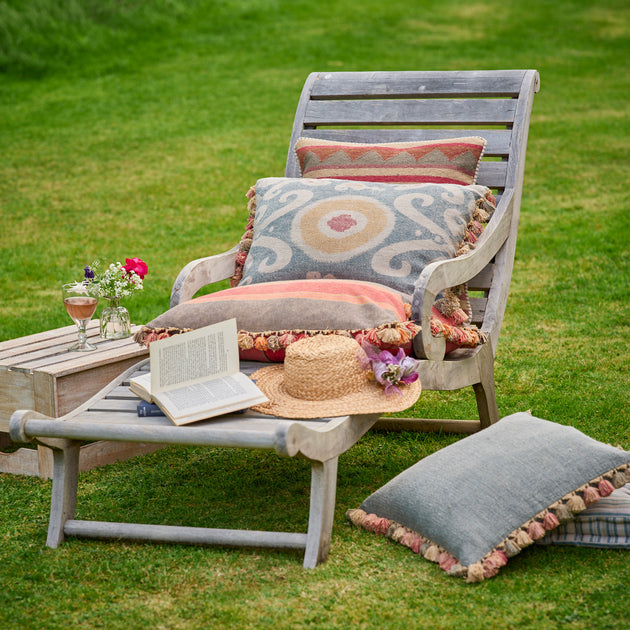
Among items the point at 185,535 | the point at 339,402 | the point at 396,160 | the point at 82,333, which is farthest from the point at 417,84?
the point at 185,535

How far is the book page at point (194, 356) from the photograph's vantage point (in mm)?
2436

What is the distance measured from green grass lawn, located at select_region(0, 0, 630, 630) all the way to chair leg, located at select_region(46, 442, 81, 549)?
0.05m

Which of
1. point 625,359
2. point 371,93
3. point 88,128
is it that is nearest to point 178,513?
point 371,93

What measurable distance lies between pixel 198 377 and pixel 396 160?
1.27 meters

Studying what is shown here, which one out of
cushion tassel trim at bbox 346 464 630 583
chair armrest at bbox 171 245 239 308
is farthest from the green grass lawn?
chair armrest at bbox 171 245 239 308

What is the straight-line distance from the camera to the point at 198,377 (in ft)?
8.07

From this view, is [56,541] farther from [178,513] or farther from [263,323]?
[263,323]

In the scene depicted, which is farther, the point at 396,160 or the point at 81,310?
the point at 396,160

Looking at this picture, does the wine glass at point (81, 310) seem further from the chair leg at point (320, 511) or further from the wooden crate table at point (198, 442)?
the chair leg at point (320, 511)

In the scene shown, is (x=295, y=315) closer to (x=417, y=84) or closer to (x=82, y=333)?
(x=82, y=333)

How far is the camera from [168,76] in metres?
10.6

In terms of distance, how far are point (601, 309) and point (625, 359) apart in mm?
826

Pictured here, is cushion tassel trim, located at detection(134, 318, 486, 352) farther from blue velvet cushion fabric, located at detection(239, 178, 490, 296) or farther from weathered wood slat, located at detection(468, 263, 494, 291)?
weathered wood slat, located at detection(468, 263, 494, 291)

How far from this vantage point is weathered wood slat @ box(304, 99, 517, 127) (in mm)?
3531
